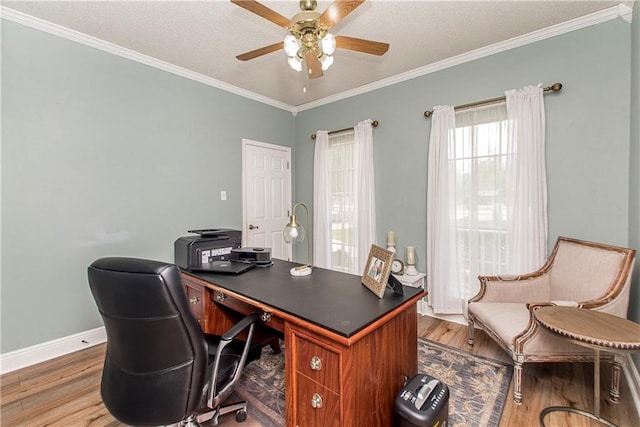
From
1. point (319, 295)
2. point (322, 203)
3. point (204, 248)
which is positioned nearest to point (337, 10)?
point (319, 295)

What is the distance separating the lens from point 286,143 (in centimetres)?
427

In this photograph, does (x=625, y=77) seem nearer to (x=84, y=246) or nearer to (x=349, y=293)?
(x=349, y=293)

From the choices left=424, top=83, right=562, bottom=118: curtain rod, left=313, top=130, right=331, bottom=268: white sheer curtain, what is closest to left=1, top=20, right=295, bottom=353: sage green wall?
left=313, top=130, right=331, bottom=268: white sheer curtain

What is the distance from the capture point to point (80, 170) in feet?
7.98

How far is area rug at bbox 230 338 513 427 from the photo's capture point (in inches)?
64.7

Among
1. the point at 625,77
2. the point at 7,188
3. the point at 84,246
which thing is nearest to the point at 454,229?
the point at 625,77

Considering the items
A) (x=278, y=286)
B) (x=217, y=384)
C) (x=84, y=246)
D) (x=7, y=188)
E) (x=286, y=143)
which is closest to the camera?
(x=217, y=384)

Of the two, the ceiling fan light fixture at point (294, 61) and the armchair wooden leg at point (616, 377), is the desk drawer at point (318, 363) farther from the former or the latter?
the armchair wooden leg at point (616, 377)

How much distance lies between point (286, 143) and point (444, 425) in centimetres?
375

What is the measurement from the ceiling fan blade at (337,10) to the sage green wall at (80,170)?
215cm

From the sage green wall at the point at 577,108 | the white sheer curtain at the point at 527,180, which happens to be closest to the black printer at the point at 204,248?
the sage green wall at the point at 577,108

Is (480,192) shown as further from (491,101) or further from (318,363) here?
(318,363)

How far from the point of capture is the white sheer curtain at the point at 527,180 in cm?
240

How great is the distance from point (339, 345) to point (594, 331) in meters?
1.38
